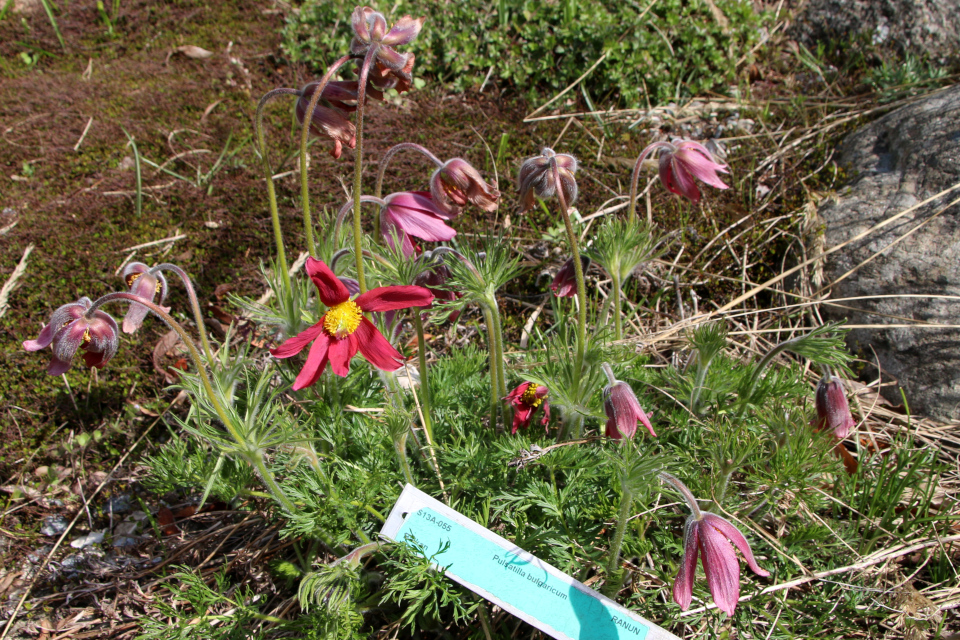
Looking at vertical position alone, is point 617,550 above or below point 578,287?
below

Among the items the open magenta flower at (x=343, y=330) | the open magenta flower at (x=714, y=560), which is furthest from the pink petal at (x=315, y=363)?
the open magenta flower at (x=714, y=560)

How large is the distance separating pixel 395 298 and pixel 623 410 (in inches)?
22.7

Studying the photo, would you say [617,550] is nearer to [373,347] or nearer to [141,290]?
[373,347]

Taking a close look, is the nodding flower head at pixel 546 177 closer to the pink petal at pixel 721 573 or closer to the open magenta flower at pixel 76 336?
the pink petal at pixel 721 573

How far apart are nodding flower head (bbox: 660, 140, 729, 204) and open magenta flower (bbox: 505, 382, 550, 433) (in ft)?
2.17

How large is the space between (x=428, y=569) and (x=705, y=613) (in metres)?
0.71

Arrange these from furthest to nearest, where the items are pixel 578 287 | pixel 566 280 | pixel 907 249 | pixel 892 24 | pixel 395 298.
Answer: pixel 892 24 → pixel 907 249 → pixel 566 280 → pixel 578 287 → pixel 395 298

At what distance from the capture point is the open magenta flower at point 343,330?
1386mm

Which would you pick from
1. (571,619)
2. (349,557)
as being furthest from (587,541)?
(349,557)

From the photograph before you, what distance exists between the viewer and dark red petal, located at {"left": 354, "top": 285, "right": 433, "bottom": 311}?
4.52 ft

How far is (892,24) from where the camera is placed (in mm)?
3480

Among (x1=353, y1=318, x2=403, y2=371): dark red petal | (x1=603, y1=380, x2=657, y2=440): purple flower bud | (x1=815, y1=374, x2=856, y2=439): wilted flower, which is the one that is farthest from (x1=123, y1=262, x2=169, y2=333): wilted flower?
(x1=815, y1=374, x2=856, y2=439): wilted flower

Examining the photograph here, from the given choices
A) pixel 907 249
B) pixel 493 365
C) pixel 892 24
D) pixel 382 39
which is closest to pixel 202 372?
pixel 493 365

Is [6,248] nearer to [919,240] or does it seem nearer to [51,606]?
[51,606]
